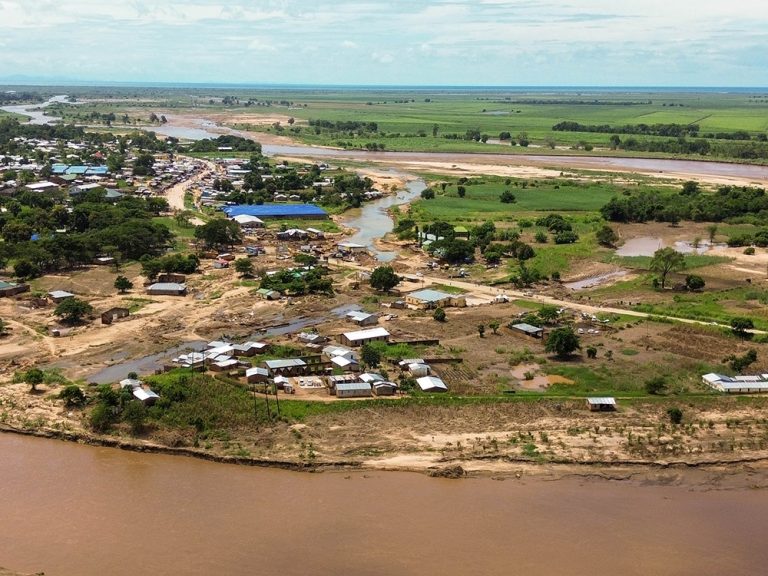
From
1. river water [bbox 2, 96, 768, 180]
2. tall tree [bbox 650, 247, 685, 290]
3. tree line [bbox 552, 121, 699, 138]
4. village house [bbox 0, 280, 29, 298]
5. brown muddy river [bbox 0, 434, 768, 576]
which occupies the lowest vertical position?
brown muddy river [bbox 0, 434, 768, 576]

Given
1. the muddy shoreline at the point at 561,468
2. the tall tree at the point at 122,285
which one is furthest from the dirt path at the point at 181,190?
the muddy shoreline at the point at 561,468

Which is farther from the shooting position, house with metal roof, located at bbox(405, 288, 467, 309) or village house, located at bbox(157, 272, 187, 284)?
village house, located at bbox(157, 272, 187, 284)

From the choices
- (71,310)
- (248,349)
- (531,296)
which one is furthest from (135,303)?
(531,296)

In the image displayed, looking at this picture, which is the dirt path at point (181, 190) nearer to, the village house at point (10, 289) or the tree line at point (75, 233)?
the tree line at point (75, 233)

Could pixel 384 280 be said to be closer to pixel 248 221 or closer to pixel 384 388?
pixel 384 388

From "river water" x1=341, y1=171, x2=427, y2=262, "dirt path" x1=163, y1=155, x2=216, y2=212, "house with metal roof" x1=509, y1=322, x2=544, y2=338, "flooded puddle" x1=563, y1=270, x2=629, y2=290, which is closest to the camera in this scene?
"house with metal roof" x1=509, y1=322, x2=544, y2=338

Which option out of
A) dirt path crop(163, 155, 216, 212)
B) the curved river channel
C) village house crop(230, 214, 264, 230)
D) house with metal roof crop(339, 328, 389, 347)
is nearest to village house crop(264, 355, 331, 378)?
house with metal roof crop(339, 328, 389, 347)

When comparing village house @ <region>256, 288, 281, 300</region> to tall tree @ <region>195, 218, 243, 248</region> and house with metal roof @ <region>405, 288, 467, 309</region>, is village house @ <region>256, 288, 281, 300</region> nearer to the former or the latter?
house with metal roof @ <region>405, 288, 467, 309</region>
